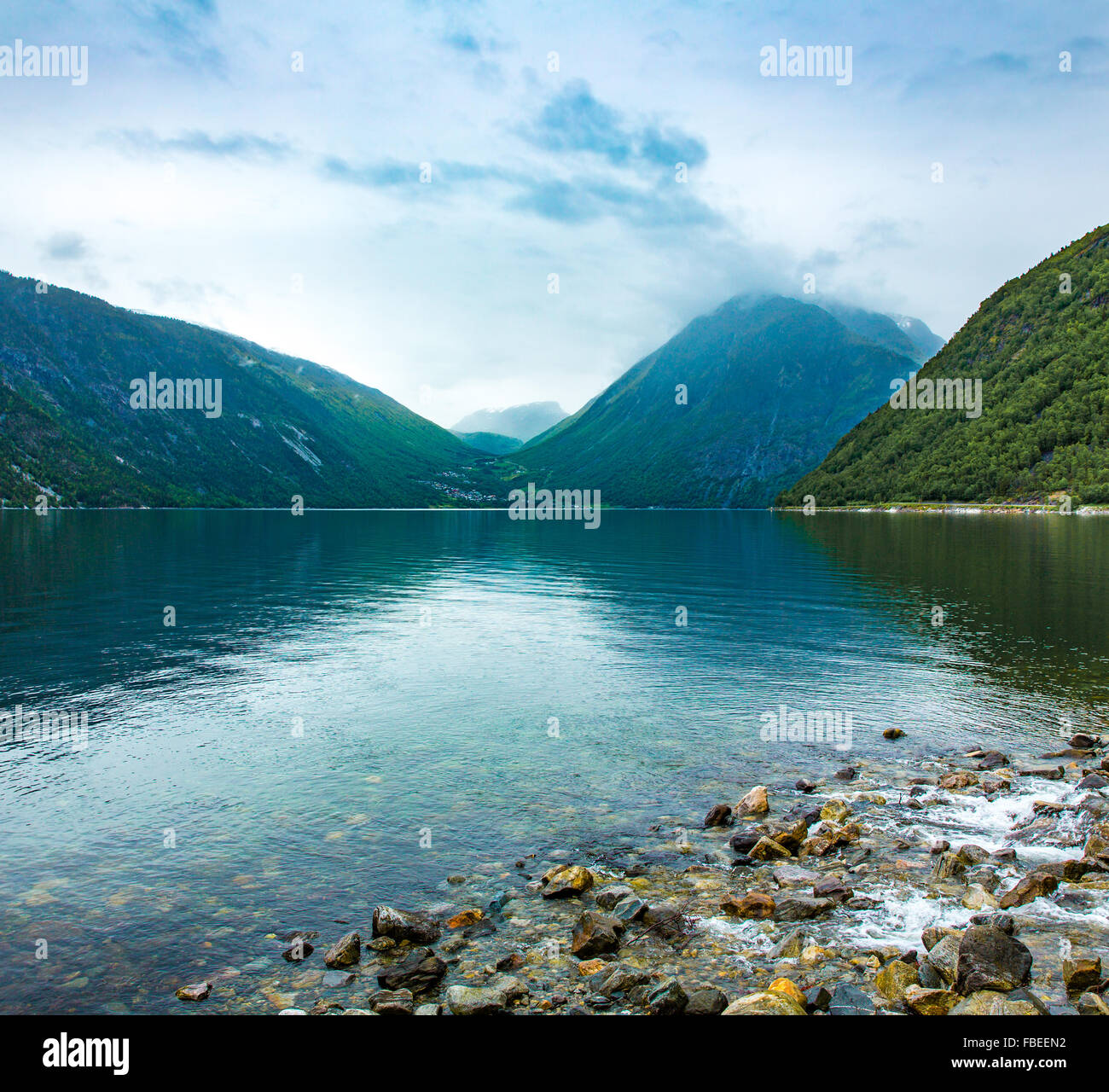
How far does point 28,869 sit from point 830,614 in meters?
52.1

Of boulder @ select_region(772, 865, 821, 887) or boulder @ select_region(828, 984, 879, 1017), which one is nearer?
boulder @ select_region(828, 984, 879, 1017)

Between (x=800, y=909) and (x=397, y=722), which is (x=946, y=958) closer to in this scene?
(x=800, y=909)

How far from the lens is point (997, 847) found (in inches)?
792

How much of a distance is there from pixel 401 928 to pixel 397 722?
16430 millimetres

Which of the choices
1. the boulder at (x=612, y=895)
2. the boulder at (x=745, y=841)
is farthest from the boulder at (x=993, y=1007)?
the boulder at (x=745, y=841)

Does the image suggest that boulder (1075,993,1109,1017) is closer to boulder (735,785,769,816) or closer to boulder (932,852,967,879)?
boulder (932,852,967,879)

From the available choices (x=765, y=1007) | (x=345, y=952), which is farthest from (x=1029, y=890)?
(x=345, y=952)

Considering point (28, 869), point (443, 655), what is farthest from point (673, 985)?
point (443, 655)

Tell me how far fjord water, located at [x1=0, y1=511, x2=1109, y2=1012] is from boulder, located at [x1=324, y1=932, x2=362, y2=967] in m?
1.17

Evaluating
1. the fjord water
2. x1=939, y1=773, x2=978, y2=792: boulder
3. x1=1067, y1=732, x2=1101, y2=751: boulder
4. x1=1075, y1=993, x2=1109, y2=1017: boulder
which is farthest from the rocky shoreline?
x1=1067, y1=732, x2=1101, y2=751: boulder

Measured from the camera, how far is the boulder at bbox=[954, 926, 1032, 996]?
1346 cm

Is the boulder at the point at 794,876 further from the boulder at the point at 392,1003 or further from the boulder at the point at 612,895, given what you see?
the boulder at the point at 392,1003

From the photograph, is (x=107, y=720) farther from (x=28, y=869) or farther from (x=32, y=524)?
(x=32, y=524)

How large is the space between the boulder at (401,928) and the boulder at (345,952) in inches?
21.4
